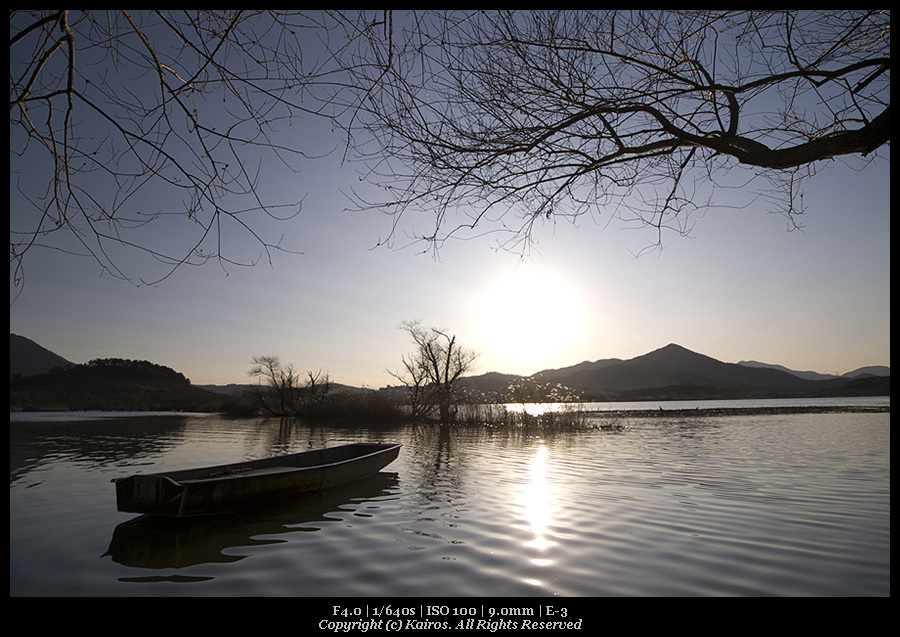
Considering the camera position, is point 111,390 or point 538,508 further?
point 111,390

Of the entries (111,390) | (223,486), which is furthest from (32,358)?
(223,486)

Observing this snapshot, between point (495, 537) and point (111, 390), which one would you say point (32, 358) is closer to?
point (111, 390)

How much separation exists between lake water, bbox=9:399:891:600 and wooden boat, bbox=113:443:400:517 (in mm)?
254

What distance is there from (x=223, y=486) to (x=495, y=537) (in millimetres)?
3721

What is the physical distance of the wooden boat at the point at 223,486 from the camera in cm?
670

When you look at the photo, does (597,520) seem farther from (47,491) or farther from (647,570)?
(47,491)

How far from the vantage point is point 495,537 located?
6.25 meters

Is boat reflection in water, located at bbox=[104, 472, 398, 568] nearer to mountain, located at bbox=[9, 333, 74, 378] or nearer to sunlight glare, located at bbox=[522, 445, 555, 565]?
sunlight glare, located at bbox=[522, 445, 555, 565]

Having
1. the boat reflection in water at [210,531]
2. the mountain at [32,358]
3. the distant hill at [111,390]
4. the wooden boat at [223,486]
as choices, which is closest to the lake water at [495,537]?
the boat reflection in water at [210,531]

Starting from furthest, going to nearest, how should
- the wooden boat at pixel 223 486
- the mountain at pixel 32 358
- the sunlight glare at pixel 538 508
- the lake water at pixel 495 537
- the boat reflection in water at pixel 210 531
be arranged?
the mountain at pixel 32 358, the wooden boat at pixel 223 486, the sunlight glare at pixel 538 508, the boat reflection in water at pixel 210 531, the lake water at pixel 495 537

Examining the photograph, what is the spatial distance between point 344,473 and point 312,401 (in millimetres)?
36044

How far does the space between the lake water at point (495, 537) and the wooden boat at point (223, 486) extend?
25 centimetres

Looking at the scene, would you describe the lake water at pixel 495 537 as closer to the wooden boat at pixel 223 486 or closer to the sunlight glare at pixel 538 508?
the sunlight glare at pixel 538 508
